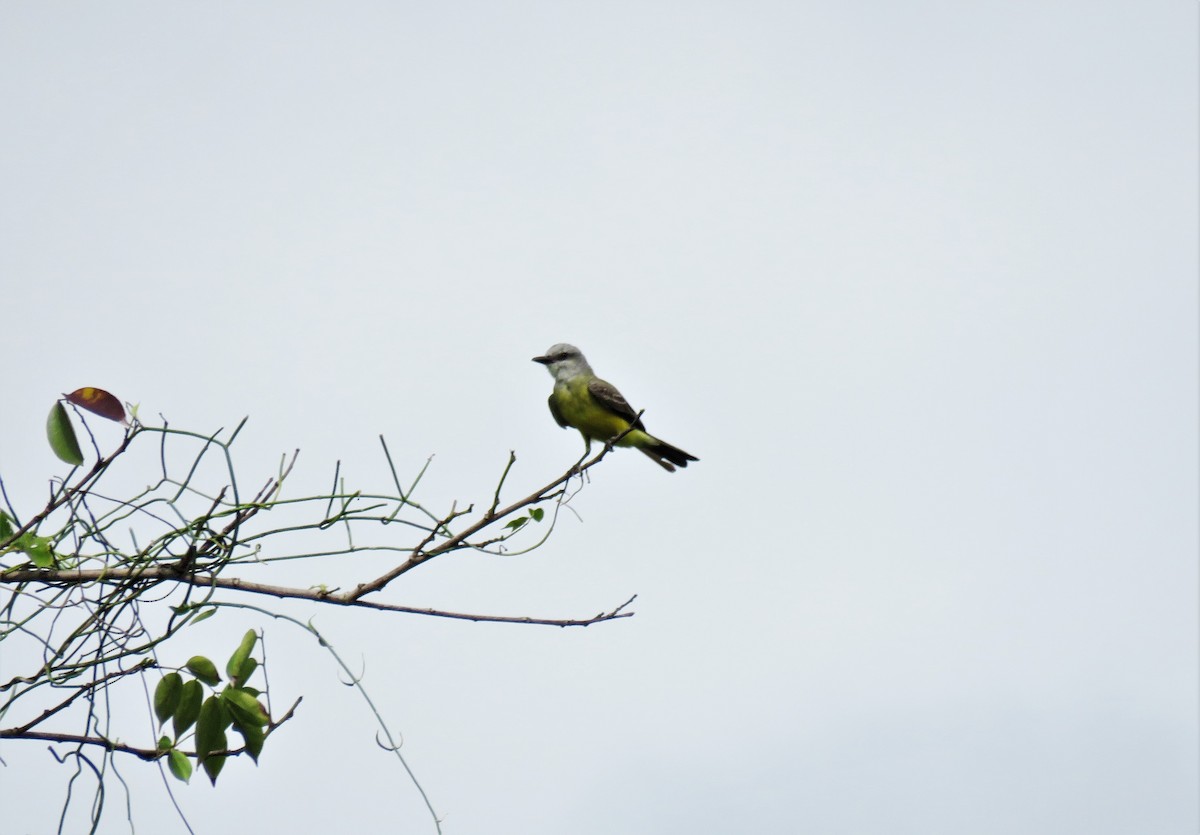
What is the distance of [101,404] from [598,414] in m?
5.04

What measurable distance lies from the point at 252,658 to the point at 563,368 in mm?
5646

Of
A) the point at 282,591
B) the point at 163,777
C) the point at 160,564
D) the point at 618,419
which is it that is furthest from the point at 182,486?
the point at 618,419

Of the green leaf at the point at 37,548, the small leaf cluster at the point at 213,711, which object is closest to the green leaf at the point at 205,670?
the small leaf cluster at the point at 213,711

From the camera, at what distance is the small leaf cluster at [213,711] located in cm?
255

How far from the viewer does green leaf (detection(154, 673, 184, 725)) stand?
2.57 metres

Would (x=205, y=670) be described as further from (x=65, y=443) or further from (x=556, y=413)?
(x=556, y=413)

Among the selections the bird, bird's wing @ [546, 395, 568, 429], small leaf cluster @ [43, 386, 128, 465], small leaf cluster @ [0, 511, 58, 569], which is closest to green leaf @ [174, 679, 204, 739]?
small leaf cluster @ [0, 511, 58, 569]

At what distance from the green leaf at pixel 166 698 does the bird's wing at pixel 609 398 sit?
5.18 m

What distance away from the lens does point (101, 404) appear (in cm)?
283

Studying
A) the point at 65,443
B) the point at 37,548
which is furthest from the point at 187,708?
the point at 65,443

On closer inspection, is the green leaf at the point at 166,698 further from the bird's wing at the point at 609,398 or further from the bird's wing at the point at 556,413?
the bird's wing at the point at 556,413

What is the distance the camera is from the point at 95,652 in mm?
2617

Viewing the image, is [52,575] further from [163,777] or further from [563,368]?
[563,368]

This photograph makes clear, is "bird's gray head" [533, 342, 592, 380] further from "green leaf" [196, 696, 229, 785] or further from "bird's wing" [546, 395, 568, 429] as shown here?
"green leaf" [196, 696, 229, 785]
